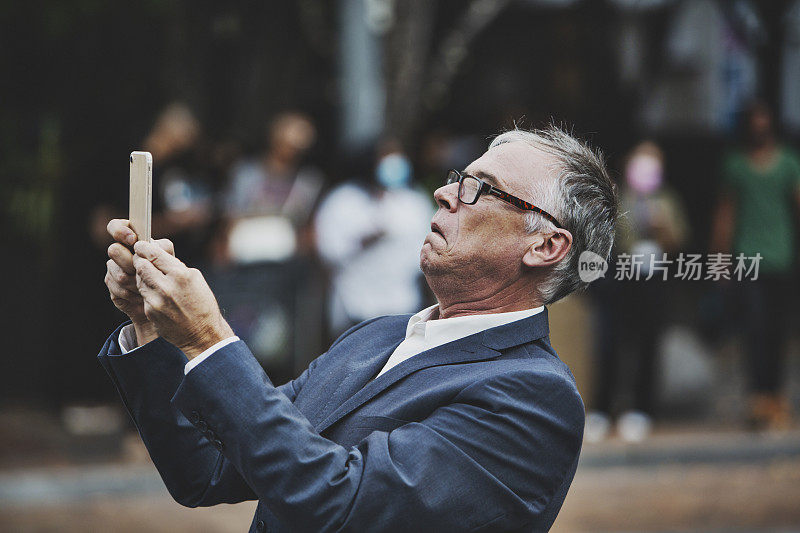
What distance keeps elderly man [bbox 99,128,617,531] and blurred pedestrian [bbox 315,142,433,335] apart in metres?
4.51

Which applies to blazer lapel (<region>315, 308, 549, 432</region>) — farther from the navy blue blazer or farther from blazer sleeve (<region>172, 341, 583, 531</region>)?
blazer sleeve (<region>172, 341, 583, 531</region>)

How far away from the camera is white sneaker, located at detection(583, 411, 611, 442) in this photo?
783 centimetres

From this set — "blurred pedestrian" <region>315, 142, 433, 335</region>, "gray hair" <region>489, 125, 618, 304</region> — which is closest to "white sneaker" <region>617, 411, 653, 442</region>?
"blurred pedestrian" <region>315, 142, 433, 335</region>

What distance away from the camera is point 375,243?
283 inches

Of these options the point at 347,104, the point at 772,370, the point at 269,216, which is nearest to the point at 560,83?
the point at 347,104

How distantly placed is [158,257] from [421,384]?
1.95ft

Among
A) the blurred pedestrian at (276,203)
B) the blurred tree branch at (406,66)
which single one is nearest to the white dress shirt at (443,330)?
the blurred pedestrian at (276,203)

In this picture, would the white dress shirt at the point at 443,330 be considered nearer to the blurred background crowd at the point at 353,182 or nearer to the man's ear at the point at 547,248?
the man's ear at the point at 547,248

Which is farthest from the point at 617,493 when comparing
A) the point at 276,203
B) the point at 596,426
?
the point at 276,203

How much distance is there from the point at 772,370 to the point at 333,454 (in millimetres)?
6843

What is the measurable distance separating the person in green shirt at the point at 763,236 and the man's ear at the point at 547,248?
5.64 meters

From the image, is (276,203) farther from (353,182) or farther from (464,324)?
(464,324)

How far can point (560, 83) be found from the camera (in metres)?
12.2

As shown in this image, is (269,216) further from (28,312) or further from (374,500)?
(374,500)
